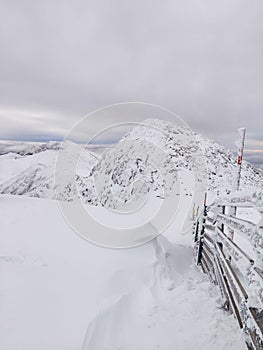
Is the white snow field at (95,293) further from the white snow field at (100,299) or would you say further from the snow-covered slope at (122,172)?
the snow-covered slope at (122,172)

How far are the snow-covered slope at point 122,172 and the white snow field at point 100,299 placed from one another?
955 centimetres

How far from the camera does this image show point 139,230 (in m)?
6.99

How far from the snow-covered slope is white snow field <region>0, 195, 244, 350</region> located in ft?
31.3

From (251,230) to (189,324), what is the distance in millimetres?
1602

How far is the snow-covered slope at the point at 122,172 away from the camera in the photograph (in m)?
20.8

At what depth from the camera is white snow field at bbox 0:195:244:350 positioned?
272 centimetres

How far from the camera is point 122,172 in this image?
26141mm

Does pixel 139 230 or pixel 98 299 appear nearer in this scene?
pixel 98 299

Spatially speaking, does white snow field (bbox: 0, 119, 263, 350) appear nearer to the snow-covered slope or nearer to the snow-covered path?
the snow-covered path

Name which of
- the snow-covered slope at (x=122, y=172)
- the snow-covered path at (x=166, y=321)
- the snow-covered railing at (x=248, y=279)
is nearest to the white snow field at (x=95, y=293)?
the snow-covered path at (x=166, y=321)

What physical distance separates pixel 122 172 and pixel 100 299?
22.7 meters

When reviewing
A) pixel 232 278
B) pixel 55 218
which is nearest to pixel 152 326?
pixel 232 278

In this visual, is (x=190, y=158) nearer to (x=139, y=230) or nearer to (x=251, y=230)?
(x=139, y=230)

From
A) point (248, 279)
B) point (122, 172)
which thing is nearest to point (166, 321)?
point (248, 279)
